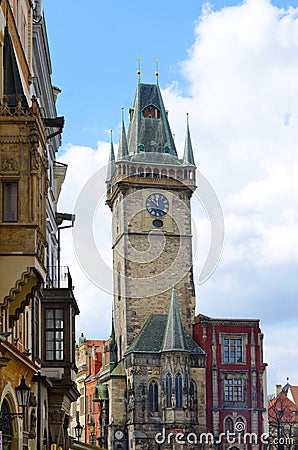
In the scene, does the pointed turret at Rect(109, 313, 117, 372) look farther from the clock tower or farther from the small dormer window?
the small dormer window

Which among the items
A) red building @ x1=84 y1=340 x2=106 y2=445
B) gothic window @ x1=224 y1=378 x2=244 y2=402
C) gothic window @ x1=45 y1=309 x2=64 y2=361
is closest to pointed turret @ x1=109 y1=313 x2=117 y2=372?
red building @ x1=84 y1=340 x2=106 y2=445

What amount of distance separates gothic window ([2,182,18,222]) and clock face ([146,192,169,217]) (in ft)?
247

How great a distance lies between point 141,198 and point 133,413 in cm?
2222

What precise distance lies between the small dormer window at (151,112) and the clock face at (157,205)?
10615mm

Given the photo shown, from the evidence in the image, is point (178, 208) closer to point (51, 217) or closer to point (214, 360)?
point (214, 360)

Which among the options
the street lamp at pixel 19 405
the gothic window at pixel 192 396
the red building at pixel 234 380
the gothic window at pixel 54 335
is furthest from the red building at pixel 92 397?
the street lamp at pixel 19 405

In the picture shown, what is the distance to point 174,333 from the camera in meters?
83.9

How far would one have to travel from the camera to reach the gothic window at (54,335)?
30.9m

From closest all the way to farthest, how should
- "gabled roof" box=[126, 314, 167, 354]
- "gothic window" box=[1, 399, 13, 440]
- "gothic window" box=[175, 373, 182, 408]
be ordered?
"gothic window" box=[1, 399, 13, 440] < "gothic window" box=[175, 373, 182, 408] < "gabled roof" box=[126, 314, 167, 354]

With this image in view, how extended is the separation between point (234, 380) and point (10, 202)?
69.4 m

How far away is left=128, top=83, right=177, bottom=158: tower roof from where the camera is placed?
9800 cm

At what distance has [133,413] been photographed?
81.9 meters

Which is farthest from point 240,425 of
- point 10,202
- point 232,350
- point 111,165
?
point 10,202

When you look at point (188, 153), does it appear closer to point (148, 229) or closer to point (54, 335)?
point (148, 229)
